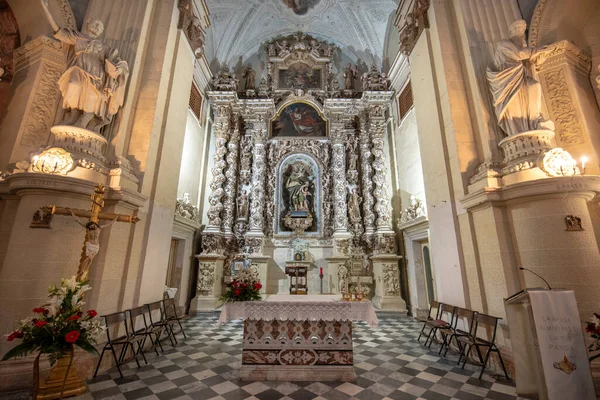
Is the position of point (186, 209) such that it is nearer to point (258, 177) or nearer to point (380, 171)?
point (258, 177)

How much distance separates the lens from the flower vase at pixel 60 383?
2930 mm

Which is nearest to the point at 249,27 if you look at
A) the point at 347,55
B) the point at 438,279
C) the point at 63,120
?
the point at 347,55

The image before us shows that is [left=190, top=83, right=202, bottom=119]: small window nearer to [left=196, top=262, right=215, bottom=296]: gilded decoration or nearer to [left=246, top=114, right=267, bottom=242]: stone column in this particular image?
[left=246, top=114, right=267, bottom=242]: stone column

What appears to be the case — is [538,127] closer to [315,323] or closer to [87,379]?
[315,323]

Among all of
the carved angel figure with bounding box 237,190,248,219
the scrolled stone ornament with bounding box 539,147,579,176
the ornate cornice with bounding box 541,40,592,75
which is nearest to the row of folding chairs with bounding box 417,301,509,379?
the scrolled stone ornament with bounding box 539,147,579,176

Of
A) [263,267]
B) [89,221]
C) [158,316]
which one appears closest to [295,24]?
[263,267]

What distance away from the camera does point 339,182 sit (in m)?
10.8

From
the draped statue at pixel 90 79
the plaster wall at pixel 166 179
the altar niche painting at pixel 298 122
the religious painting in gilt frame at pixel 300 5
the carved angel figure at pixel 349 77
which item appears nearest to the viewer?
the draped statue at pixel 90 79

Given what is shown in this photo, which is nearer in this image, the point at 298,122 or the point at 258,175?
the point at 258,175

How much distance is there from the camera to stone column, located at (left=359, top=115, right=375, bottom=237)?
33.6 ft

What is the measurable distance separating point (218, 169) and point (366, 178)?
605 centimetres

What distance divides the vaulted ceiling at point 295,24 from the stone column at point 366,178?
4.05 meters

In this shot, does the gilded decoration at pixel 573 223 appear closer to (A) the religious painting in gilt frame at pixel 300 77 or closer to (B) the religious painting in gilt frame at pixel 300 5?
(A) the religious painting in gilt frame at pixel 300 77

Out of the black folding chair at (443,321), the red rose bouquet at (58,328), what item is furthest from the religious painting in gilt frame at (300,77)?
the red rose bouquet at (58,328)
